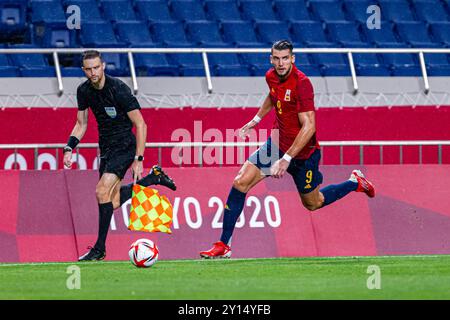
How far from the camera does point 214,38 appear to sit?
71.4 ft

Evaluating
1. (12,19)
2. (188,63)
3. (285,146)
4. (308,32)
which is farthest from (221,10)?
(285,146)

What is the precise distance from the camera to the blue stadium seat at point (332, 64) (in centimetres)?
2070

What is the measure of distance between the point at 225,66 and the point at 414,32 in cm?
Result: 474

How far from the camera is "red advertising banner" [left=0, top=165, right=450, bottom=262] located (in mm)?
15297

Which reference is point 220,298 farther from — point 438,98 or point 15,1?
point 15,1

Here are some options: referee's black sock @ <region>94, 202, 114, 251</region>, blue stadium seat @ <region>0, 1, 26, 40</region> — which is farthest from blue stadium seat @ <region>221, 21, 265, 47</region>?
referee's black sock @ <region>94, 202, 114, 251</region>

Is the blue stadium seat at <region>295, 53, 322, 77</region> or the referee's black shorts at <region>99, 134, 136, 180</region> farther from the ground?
the blue stadium seat at <region>295, 53, 322, 77</region>

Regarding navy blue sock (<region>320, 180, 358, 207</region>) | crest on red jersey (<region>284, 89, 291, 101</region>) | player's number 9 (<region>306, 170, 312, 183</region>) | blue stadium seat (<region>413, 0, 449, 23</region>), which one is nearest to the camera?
crest on red jersey (<region>284, 89, 291, 101</region>)

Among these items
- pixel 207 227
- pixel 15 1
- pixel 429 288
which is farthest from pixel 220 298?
pixel 15 1

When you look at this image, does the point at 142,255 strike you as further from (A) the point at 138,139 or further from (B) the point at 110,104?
(B) the point at 110,104

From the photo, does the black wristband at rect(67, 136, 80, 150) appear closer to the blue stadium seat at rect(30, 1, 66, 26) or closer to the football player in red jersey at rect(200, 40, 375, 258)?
the football player in red jersey at rect(200, 40, 375, 258)

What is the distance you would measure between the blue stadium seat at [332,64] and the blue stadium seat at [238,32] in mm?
1221

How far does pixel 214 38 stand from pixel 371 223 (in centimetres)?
678

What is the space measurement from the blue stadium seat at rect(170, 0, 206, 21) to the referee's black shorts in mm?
7792
